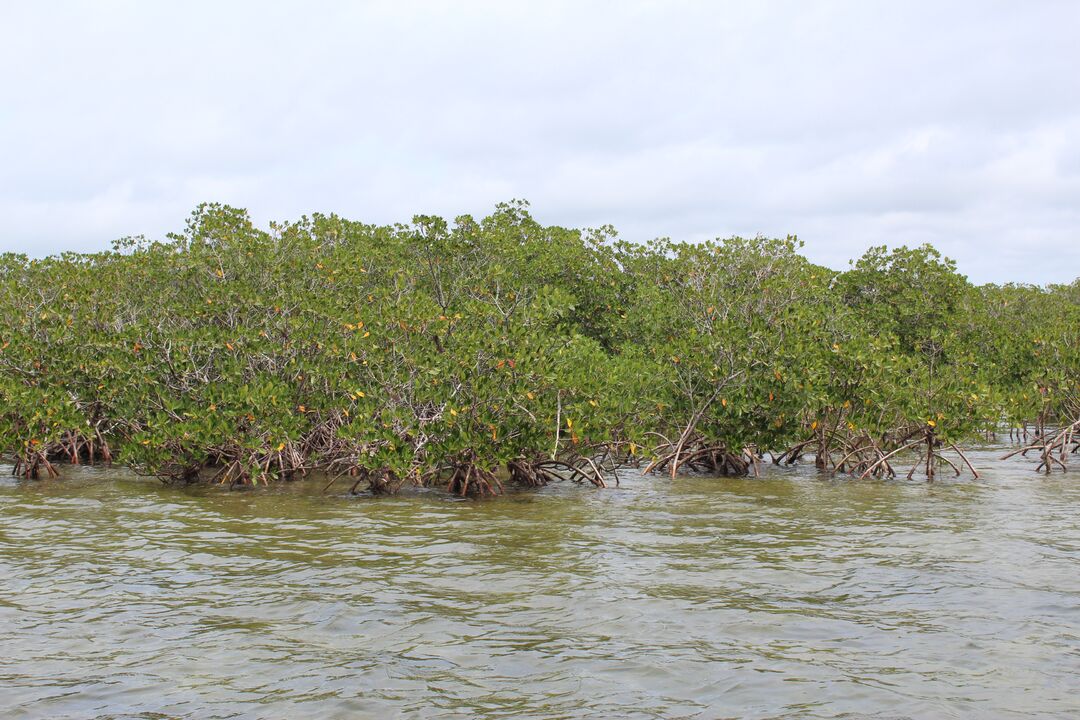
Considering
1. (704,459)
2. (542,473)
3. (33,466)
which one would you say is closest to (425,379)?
(542,473)

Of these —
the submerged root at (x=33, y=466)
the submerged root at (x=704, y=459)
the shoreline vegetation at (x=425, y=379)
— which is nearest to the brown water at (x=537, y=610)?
the shoreline vegetation at (x=425, y=379)

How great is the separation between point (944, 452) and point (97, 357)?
642 inches

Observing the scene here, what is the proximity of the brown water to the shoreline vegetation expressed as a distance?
4.16 feet

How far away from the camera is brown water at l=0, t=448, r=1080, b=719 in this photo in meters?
5.95

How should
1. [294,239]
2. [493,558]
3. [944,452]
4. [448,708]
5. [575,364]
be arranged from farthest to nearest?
[944,452] < [294,239] < [575,364] < [493,558] < [448,708]

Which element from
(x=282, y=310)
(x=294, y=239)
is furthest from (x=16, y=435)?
(x=294, y=239)

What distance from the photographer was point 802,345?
15.3 metres

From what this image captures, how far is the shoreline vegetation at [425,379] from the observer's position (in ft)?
44.2

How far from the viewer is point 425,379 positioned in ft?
44.1

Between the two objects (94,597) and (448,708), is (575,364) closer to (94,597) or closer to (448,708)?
(94,597)

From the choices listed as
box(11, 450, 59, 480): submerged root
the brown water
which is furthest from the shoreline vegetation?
the brown water

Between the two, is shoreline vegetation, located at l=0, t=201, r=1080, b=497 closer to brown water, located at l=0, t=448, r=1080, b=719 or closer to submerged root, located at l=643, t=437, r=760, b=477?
submerged root, located at l=643, t=437, r=760, b=477

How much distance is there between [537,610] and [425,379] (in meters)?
6.03

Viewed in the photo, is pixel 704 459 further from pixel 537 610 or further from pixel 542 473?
pixel 537 610
